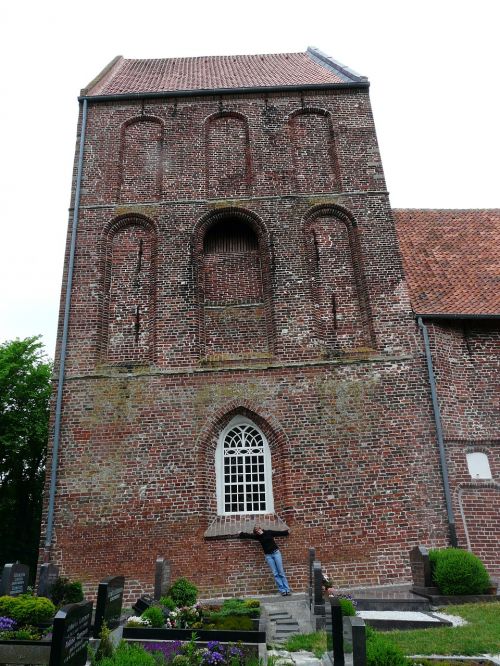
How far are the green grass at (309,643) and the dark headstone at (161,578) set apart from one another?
118 inches

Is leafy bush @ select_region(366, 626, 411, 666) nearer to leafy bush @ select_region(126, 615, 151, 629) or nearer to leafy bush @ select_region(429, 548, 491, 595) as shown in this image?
leafy bush @ select_region(126, 615, 151, 629)

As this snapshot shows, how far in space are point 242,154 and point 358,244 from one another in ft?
14.7

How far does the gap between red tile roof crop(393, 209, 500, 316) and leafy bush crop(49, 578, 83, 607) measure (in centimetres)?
942

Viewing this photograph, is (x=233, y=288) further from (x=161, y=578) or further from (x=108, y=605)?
(x=108, y=605)

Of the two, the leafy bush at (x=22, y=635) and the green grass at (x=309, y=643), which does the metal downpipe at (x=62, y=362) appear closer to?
the leafy bush at (x=22, y=635)

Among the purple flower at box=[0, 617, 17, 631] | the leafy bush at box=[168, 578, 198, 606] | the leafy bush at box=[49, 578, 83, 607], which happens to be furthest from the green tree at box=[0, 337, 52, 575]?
the purple flower at box=[0, 617, 17, 631]

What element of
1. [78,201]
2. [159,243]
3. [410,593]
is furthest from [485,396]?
[78,201]

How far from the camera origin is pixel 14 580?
9578 millimetres

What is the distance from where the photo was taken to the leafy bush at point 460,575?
9148 mm

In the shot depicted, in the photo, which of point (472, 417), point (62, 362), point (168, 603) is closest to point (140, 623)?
point (168, 603)

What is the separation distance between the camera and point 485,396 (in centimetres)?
1212

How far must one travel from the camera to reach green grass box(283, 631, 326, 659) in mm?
6883

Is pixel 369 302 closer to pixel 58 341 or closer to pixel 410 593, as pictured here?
pixel 410 593

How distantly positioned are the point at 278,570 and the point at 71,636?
530 centimetres
